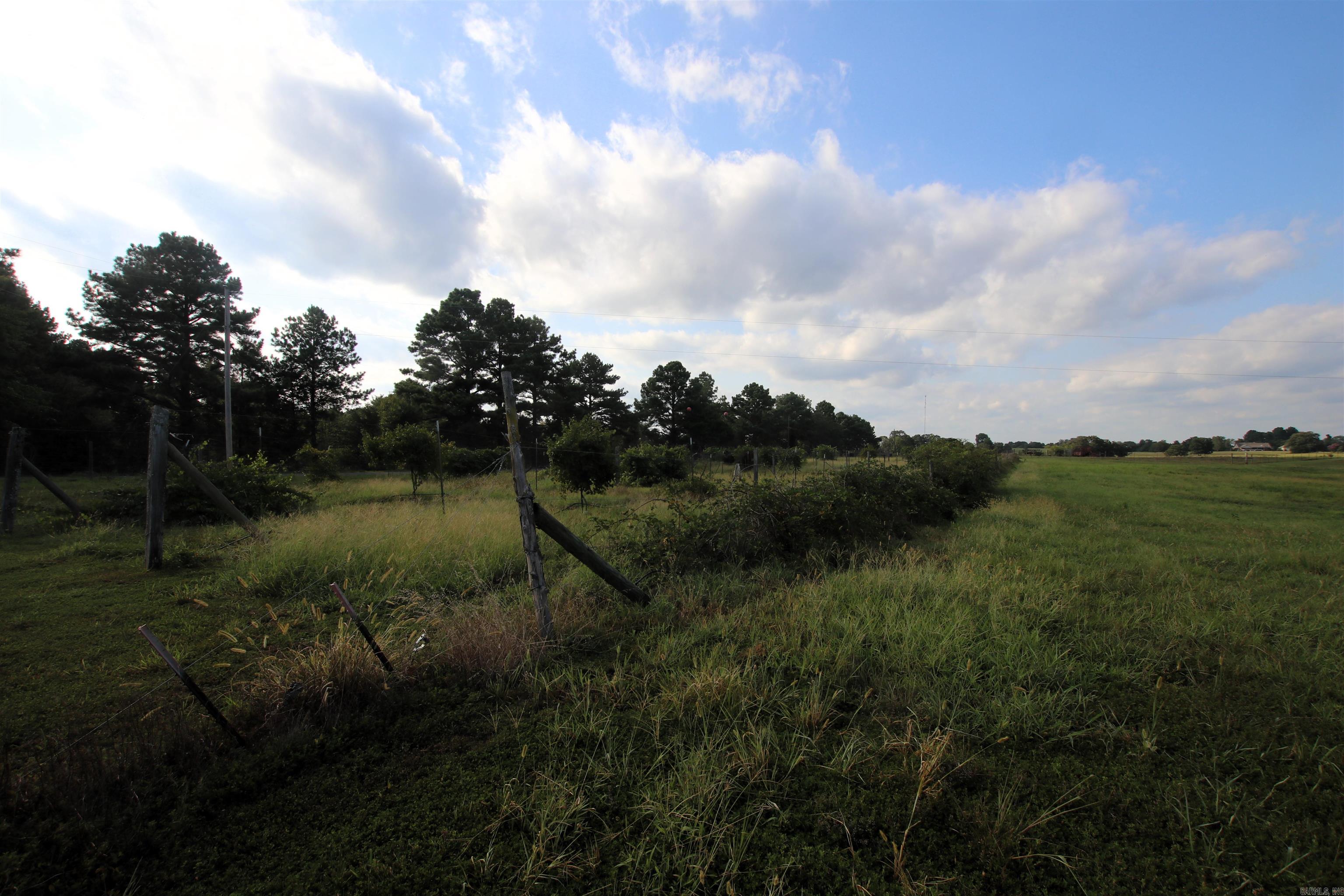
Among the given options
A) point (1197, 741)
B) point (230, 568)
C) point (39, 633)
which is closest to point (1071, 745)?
point (1197, 741)

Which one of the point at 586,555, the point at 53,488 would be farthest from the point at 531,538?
the point at 53,488

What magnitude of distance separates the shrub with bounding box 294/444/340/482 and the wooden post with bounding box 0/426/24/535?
1214 centimetres

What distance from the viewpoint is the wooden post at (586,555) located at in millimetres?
3930

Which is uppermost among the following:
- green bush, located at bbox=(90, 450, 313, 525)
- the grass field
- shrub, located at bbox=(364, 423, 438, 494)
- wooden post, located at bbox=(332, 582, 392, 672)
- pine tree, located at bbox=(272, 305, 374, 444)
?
pine tree, located at bbox=(272, 305, 374, 444)

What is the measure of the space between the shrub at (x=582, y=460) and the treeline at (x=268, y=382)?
4846mm

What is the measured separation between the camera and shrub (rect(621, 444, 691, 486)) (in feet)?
59.8

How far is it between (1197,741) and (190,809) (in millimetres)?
5110

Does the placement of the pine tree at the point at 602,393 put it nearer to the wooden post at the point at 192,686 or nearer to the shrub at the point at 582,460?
the shrub at the point at 582,460

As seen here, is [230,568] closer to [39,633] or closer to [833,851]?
[39,633]

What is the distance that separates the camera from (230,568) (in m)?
5.74

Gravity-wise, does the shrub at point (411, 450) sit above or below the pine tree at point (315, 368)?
below

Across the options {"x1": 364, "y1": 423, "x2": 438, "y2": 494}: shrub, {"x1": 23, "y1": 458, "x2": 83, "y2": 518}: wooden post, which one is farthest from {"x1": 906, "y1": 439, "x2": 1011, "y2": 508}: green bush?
{"x1": 23, "y1": 458, "x2": 83, "y2": 518}: wooden post

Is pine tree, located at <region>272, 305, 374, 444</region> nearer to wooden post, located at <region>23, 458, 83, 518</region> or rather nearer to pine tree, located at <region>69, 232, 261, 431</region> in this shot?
pine tree, located at <region>69, 232, 261, 431</region>

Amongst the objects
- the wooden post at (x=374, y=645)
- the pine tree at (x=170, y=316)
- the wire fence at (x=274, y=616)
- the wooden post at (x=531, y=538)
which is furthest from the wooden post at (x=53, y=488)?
the pine tree at (x=170, y=316)
